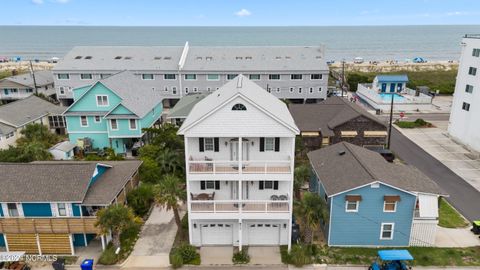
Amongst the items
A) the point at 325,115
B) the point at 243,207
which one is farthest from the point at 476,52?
the point at 243,207

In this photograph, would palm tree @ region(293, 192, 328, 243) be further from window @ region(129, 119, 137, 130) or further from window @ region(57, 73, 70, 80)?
window @ region(57, 73, 70, 80)

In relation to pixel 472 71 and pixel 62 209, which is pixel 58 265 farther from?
pixel 472 71

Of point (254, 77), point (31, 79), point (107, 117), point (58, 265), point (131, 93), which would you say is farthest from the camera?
point (31, 79)

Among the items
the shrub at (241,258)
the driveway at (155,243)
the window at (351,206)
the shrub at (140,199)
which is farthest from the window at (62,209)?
the window at (351,206)

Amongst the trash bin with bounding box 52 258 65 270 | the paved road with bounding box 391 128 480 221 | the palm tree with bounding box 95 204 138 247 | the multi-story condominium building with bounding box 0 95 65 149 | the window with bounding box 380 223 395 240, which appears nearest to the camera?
the trash bin with bounding box 52 258 65 270

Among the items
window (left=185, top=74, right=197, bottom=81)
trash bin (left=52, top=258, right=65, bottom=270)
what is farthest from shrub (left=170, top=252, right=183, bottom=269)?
window (left=185, top=74, right=197, bottom=81)

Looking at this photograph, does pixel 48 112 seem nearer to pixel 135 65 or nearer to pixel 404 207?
pixel 135 65

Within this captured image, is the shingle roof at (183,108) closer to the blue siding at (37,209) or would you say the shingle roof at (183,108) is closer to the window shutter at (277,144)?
the window shutter at (277,144)
